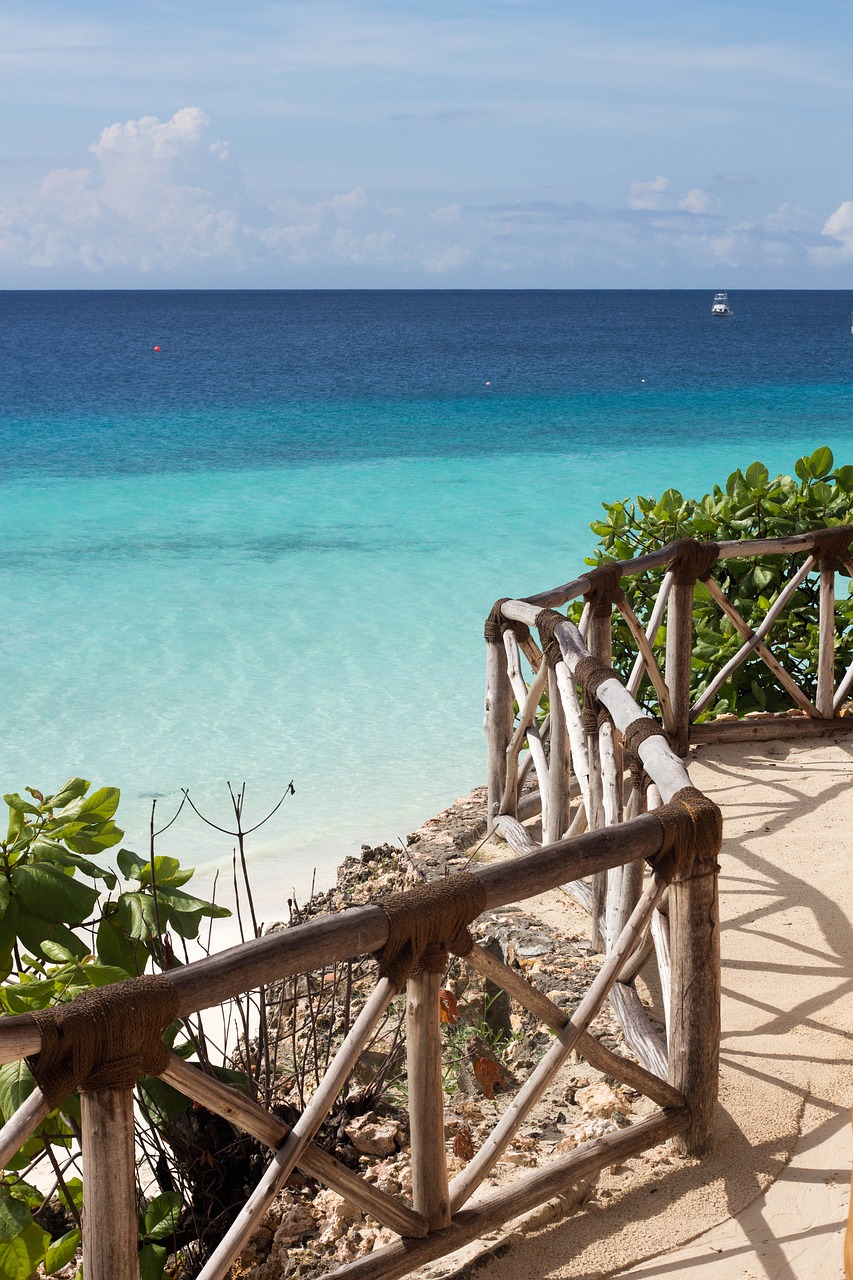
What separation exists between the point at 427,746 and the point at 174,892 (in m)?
7.53

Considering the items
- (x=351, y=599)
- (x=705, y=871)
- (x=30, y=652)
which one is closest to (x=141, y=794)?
(x=30, y=652)

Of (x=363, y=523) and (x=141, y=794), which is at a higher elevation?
(x=363, y=523)

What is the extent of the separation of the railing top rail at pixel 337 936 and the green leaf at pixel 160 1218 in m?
0.81

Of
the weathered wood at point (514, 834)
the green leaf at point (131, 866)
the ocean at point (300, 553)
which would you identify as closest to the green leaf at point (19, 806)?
the green leaf at point (131, 866)

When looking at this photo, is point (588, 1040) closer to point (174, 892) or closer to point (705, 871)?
point (705, 871)

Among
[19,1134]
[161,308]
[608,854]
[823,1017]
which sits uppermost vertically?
[161,308]

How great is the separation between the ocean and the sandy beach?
209 cm

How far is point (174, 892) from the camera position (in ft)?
9.25

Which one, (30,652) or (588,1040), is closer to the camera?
(588,1040)

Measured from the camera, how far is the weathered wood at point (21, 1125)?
1925 mm

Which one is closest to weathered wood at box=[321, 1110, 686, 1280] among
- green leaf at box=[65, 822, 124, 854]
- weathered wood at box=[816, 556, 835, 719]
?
green leaf at box=[65, 822, 124, 854]

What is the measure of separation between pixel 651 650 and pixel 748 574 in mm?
1553

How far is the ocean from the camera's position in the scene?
32.4 feet

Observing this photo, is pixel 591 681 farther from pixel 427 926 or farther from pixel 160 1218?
pixel 160 1218
